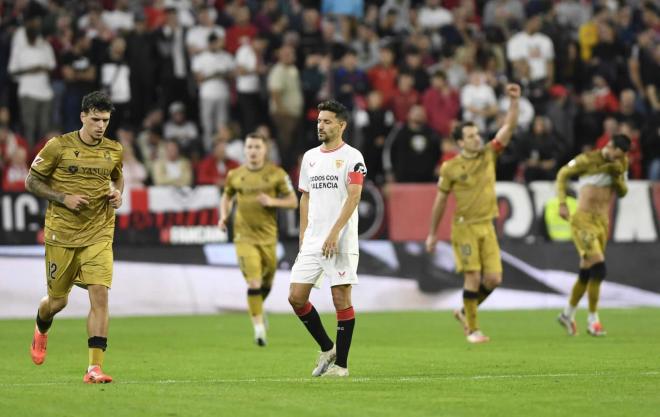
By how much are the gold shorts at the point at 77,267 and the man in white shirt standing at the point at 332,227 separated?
169 cm

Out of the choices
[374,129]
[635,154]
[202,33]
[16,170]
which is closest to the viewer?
[16,170]

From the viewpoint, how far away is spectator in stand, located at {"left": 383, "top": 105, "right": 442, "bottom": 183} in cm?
2523

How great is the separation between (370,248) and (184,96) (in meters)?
5.54

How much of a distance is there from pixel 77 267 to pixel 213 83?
14.3 metres

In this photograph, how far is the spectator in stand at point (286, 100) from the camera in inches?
1024

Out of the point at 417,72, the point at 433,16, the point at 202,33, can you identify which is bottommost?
the point at 417,72

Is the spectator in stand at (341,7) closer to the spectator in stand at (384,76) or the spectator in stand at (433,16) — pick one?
the spectator in stand at (384,76)

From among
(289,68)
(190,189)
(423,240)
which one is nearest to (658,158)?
(423,240)

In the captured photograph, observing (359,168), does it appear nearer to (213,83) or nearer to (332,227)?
(332,227)

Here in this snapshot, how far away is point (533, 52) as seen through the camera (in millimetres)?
27688

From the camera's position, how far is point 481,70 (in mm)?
27250

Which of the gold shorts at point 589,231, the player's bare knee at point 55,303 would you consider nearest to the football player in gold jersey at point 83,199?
the player's bare knee at point 55,303

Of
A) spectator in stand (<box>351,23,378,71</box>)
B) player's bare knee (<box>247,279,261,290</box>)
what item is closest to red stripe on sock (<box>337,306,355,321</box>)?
player's bare knee (<box>247,279,261,290</box>)

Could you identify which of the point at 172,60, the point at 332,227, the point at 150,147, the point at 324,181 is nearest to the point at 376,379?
the point at 332,227
